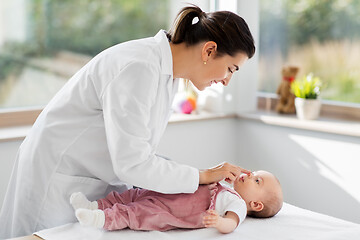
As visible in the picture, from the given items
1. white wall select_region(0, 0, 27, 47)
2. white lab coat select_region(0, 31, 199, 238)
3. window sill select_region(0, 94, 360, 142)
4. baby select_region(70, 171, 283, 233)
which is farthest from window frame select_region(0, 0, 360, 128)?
baby select_region(70, 171, 283, 233)

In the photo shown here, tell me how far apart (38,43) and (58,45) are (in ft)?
0.36

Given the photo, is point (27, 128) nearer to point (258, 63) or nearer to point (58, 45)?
point (58, 45)

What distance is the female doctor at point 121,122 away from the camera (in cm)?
161

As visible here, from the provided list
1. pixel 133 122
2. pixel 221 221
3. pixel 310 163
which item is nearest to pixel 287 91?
pixel 310 163

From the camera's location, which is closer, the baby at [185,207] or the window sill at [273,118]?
the baby at [185,207]

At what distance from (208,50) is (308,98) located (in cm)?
127

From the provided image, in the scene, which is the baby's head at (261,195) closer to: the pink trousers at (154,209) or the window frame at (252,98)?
the pink trousers at (154,209)

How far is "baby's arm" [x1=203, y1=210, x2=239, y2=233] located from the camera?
1674 mm

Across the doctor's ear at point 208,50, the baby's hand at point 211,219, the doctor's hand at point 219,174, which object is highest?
the doctor's ear at point 208,50

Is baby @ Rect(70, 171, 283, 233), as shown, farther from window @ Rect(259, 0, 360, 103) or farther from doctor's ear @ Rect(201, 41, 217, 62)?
window @ Rect(259, 0, 360, 103)

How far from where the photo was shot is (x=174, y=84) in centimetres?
Result: 183

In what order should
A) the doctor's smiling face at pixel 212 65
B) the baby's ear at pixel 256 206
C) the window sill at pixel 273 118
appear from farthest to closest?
the window sill at pixel 273 118 → the baby's ear at pixel 256 206 → the doctor's smiling face at pixel 212 65

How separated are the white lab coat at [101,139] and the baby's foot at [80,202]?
5 cm

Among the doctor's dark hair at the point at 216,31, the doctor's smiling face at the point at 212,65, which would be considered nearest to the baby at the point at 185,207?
the doctor's smiling face at the point at 212,65
